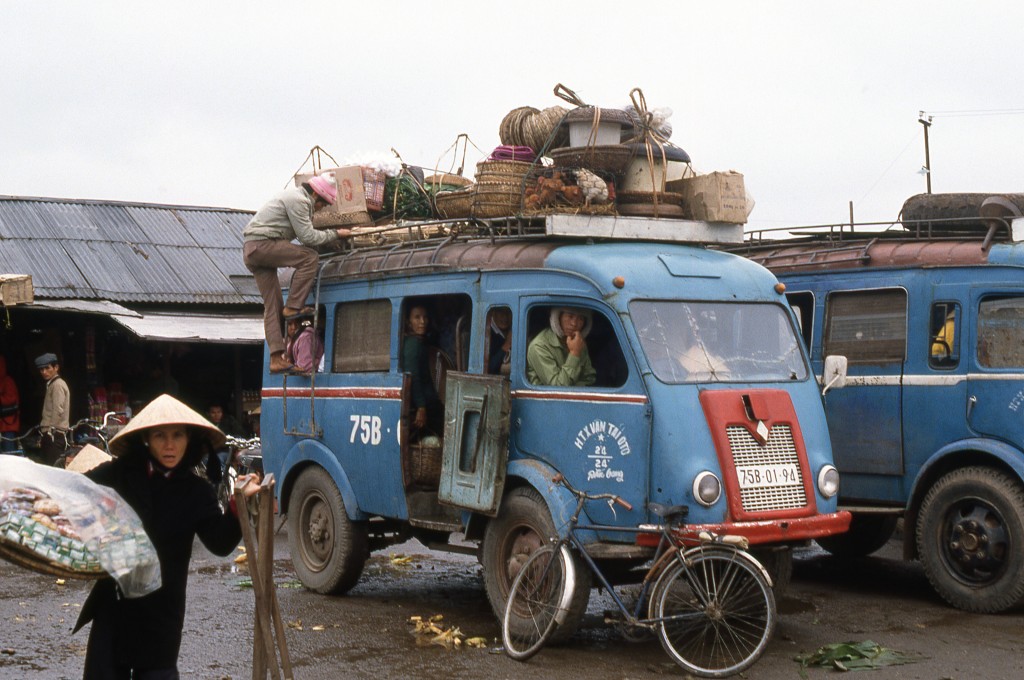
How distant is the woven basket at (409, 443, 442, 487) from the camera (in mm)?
10039

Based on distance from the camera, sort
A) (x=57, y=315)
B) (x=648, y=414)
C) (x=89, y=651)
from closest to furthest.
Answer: (x=89, y=651)
(x=648, y=414)
(x=57, y=315)

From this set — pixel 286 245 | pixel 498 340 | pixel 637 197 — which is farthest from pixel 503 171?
pixel 286 245

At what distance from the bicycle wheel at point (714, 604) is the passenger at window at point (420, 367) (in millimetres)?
2993

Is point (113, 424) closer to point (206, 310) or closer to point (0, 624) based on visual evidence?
point (206, 310)

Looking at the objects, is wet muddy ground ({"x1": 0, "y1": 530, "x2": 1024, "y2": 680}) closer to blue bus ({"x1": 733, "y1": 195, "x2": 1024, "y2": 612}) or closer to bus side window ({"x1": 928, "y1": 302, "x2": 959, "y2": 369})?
blue bus ({"x1": 733, "y1": 195, "x2": 1024, "y2": 612})

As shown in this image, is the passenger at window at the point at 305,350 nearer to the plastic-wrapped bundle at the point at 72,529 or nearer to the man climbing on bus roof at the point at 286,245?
the man climbing on bus roof at the point at 286,245

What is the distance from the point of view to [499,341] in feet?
31.3

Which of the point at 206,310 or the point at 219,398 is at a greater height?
the point at 206,310

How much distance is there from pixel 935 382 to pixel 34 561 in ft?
23.6

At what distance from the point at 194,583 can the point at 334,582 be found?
165 cm

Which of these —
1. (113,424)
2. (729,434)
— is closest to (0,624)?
(729,434)

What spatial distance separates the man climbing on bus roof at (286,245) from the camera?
435 inches

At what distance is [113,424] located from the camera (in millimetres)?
17297

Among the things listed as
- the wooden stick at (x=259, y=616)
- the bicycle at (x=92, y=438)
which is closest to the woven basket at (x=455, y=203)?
the wooden stick at (x=259, y=616)
